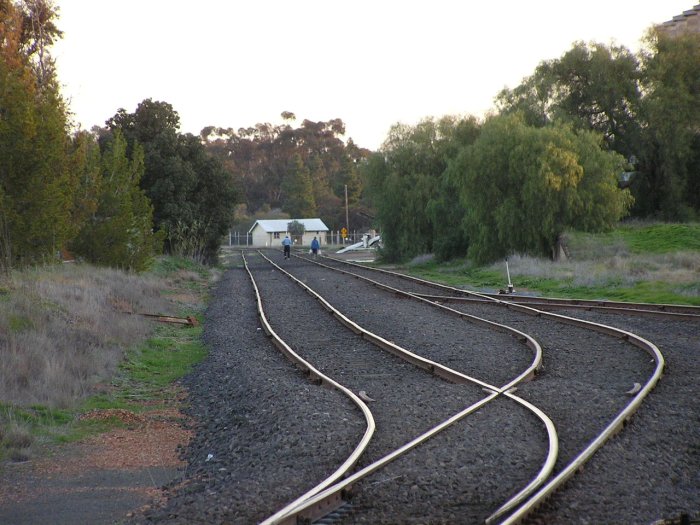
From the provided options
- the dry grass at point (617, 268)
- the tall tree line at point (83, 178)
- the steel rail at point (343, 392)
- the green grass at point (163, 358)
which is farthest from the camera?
the dry grass at point (617, 268)

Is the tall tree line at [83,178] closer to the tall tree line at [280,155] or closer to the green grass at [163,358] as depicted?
the green grass at [163,358]

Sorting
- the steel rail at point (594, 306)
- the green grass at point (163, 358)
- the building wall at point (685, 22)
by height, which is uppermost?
the building wall at point (685, 22)

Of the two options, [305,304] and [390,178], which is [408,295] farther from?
[390,178]

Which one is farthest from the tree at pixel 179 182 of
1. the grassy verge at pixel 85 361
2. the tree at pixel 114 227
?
the grassy verge at pixel 85 361

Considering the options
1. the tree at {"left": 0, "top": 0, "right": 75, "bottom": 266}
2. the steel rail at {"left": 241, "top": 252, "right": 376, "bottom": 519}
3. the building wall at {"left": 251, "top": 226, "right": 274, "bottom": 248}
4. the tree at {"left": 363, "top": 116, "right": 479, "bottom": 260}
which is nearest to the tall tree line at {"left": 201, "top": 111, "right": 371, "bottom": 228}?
the building wall at {"left": 251, "top": 226, "right": 274, "bottom": 248}

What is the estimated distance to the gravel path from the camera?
5.77 meters

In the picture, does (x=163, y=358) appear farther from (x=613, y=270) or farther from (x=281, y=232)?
(x=281, y=232)

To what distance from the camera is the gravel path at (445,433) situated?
5770mm

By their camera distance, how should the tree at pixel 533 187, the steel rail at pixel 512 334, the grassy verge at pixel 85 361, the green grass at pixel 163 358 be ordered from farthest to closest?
the tree at pixel 533 187 < the green grass at pixel 163 358 < the steel rail at pixel 512 334 < the grassy verge at pixel 85 361

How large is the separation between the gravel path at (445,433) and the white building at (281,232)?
9717 cm

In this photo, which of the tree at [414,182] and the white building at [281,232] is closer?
the tree at [414,182]

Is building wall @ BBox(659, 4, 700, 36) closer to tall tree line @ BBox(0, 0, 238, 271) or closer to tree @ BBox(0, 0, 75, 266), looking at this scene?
tall tree line @ BBox(0, 0, 238, 271)

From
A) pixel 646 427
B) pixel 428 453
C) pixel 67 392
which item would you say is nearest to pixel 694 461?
pixel 646 427

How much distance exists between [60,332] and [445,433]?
813 cm
